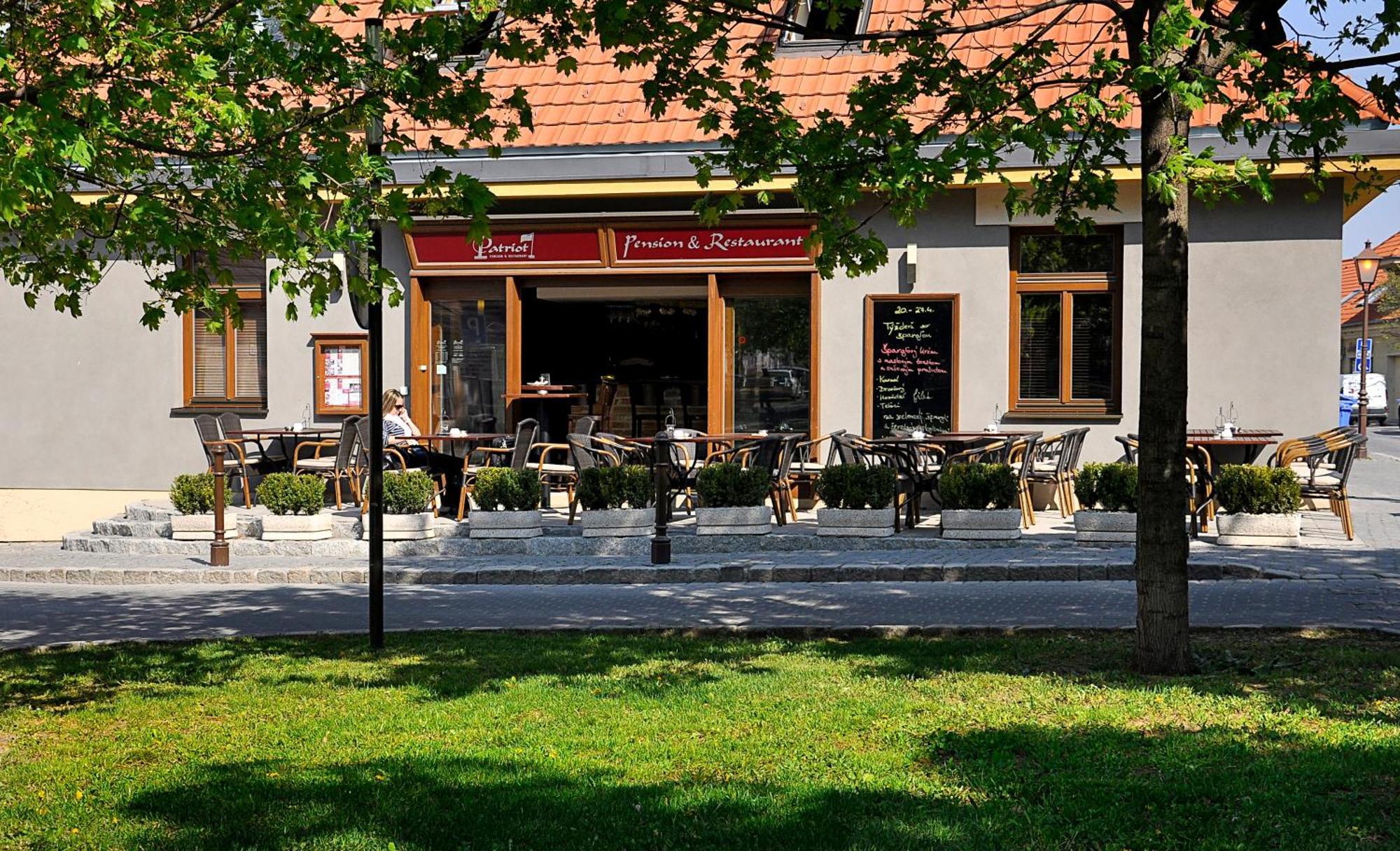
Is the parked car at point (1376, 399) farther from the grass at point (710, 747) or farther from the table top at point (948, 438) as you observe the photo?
the grass at point (710, 747)

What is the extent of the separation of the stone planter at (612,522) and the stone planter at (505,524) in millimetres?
479

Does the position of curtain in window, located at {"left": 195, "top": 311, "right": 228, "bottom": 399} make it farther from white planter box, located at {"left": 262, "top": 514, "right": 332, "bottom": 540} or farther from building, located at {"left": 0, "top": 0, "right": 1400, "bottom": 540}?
white planter box, located at {"left": 262, "top": 514, "right": 332, "bottom": 540}

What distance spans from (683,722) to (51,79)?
3653 mm

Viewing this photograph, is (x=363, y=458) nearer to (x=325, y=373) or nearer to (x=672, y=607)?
(x=325, y=373)

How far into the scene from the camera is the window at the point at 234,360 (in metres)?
18.1

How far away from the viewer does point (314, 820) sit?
4770 millimetres

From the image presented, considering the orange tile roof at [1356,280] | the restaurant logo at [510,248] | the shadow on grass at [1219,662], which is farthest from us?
the orange tile roof at [1356,280]

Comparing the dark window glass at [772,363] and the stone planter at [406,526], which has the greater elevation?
the dark window glass at [772,363]

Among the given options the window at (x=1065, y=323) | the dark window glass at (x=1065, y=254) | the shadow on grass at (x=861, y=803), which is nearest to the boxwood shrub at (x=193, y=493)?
the shadow on grass at (x=861, y=803)

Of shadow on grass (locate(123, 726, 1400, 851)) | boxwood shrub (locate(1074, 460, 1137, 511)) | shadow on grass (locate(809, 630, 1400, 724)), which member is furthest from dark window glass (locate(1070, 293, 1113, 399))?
shadow on grass (locate(123, 726, 1400, 851))

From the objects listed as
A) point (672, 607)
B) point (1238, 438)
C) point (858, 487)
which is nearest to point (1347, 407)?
point (1238, 438)

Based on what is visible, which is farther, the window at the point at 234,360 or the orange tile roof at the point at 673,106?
the window at the point at 234,360

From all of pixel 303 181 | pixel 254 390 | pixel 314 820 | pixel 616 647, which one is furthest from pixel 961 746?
pixel 254 390

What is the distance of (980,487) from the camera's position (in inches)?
492
